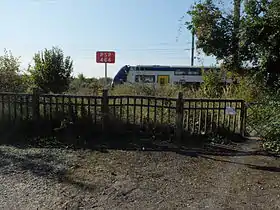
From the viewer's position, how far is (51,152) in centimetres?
613

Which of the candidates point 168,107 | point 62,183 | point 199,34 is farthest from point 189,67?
point 62,183

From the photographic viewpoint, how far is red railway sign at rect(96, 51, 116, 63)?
14391mm

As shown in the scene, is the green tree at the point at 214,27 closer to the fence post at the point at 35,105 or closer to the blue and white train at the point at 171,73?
the fence post at the point at 35,105

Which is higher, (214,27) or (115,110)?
(214,27)

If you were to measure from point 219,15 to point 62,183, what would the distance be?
21.9 feet

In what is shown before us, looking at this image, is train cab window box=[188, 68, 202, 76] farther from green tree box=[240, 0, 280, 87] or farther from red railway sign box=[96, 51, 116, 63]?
green tree box=[240, 0, 280, 87]

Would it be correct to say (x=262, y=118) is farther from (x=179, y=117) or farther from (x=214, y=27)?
(x=214, y=27)

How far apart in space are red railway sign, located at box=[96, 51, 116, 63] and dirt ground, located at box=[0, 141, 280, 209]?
28.4 ft

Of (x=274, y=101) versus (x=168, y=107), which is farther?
(x=168, y=107)

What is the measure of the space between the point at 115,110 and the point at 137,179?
133 inches

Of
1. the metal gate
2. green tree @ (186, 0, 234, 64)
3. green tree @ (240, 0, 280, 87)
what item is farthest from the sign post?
the metal gate

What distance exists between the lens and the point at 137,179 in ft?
15.2

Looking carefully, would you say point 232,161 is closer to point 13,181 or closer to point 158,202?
point 158,202

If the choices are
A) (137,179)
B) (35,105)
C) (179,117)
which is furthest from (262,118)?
(35,105)
